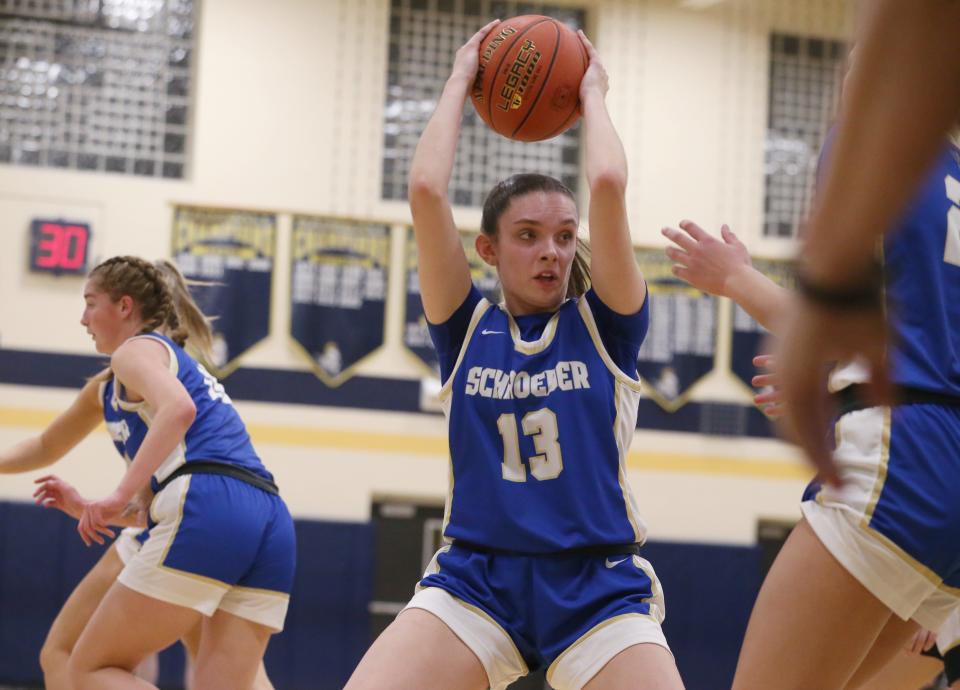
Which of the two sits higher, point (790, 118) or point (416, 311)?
point (790, 118)

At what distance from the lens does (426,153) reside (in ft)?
9.29

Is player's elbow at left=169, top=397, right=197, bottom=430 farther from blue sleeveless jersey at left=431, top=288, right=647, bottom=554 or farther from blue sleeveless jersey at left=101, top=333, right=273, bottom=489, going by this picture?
blue sleeveless jersey at left=431, top=288, right=647, bottom=554

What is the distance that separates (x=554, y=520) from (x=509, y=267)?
25.7 inches

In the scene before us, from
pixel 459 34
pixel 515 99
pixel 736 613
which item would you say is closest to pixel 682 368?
pixel 736 613

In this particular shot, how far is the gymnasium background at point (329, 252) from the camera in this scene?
26.5ft

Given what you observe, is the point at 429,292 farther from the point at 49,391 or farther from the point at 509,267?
the point at 49,391

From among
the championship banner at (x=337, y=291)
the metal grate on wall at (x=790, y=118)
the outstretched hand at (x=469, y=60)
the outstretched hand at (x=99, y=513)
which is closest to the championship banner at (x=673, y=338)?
the metal grate on wall at (x=790, y=118)

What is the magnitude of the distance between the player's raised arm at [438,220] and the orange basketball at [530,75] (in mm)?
227

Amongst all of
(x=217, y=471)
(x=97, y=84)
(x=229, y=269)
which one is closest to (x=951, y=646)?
(x=217, y=471)

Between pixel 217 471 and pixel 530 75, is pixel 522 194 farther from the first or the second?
pixel 217 471

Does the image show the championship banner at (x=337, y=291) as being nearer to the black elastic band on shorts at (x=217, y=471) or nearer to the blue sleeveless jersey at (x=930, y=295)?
Result: the black elastic band on shorts at (x=217, y=471)

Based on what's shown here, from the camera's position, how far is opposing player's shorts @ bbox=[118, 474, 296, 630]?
3.97m

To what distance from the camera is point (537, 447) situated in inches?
106

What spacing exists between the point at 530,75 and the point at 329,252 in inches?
223
